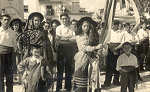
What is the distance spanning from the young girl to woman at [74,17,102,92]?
30.7 inches

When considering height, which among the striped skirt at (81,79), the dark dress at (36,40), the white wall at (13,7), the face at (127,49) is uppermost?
the white wall at (13,7)

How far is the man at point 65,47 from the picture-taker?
7645mm

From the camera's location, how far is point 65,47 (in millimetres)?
7672

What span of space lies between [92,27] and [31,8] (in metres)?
24.2

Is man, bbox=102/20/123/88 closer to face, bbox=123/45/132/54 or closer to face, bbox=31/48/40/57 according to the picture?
face, bbox=123/45/132/54

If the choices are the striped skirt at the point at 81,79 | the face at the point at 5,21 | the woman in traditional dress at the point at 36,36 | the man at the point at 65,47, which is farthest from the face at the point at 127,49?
the face at the point at 5,21

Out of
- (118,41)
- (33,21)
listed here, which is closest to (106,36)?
(118,41)

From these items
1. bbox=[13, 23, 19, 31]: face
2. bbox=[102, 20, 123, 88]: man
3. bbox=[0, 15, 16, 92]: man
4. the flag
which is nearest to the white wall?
the flag

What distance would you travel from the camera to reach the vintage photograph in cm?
615

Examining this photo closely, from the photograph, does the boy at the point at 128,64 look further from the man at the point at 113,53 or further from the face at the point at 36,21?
the face at the point at 36,21

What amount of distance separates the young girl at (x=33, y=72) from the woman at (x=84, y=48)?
78cm

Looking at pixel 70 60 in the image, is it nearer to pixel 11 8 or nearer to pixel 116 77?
pixel 116 77

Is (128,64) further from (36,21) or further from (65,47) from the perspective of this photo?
(36,21)

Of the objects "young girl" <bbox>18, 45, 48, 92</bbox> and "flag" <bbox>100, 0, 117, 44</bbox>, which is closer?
"young girl" <bbox>18, 45, 48, 92</bbox>
